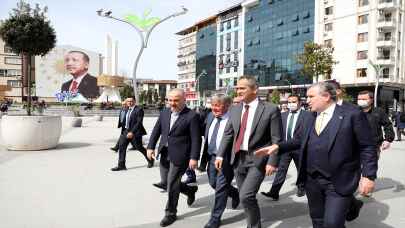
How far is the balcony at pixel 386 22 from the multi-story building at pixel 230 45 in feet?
97.7

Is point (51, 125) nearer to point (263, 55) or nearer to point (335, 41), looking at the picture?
point (335, 41)

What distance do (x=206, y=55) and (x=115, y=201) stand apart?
3145 inches

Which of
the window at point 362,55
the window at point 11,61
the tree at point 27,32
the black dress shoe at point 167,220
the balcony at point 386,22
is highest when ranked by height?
the balcony at point 386,22

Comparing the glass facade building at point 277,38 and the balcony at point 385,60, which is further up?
the glass facade building at point 277,38

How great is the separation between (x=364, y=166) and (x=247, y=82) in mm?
1530

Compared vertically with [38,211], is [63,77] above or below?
above

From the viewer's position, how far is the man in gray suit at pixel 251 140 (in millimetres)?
3986

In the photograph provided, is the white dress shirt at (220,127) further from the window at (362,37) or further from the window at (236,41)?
the window at (236,41)

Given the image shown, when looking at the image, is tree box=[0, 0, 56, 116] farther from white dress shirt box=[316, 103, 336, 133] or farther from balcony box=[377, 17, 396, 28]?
balcony box=[377, 17, 396, 28]

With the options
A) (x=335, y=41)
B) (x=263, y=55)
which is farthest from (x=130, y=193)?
(x=263, y=55)

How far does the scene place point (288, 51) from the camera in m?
60.0

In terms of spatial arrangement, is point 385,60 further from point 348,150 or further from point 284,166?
point 348,150

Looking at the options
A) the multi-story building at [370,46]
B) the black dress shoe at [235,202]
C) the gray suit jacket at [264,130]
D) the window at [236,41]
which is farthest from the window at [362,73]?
the gray suit jacket at [264,130]

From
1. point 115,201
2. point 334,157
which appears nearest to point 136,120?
point 115,201
